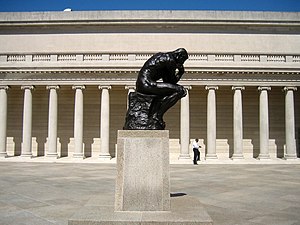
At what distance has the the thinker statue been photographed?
444 inches

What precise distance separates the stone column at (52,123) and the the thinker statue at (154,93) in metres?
28.7

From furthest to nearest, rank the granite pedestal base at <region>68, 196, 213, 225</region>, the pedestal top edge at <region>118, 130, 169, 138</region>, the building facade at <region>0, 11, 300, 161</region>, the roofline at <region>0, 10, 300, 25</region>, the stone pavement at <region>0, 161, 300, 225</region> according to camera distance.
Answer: the roofline at <region>0, 10, 300, 25</region> → the building facade at <region>0, 11, 300, 161</region> → the stone pavement at <region>0, 161, 300, 225</region> → the pedestal top edge at <region>118, 130, 169, 138</region> → the granite pedestal base at <region>68, 196, 213, 225</region>

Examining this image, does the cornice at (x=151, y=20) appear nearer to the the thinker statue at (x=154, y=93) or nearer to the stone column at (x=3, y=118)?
the stone column at (x=3, y=118)

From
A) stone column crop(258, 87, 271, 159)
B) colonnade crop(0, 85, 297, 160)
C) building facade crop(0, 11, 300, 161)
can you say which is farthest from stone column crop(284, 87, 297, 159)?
stone column crop(258, 87, 271, 159)

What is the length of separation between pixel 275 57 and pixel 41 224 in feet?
116

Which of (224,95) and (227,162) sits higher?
(224,95)

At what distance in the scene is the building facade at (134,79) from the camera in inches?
1490

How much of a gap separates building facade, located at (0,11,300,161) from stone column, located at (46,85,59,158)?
12 cm

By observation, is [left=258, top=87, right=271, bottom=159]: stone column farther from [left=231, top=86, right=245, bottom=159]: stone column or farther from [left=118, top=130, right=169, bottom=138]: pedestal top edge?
[left=118, top=130, right=169, bottom=138]: pedestal top edge

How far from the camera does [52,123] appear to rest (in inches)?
1508

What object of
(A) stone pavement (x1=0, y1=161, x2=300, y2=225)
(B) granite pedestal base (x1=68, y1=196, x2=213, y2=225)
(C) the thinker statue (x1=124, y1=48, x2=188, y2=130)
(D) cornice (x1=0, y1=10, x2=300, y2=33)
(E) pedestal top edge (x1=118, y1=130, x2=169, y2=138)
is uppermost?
(D) cornice (x1=0, y1=10, x2=300, y2=33)

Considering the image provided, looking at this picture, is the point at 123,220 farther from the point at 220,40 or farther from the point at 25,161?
the point at 220,40

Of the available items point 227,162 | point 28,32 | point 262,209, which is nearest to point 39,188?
point 262,209

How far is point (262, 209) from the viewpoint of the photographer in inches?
487
